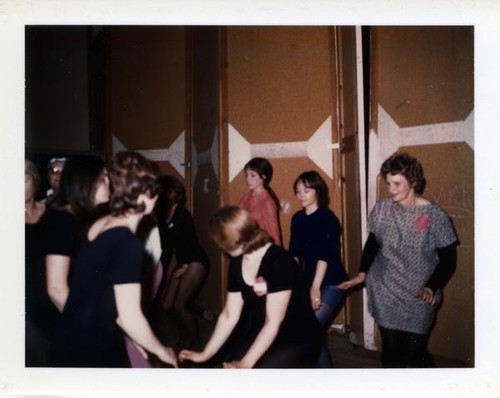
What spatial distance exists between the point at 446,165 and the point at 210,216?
0.97 m

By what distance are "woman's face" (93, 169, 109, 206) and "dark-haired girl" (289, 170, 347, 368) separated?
0.73 metres

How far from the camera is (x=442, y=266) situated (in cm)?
201

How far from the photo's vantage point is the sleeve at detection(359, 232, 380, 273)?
6.68ft

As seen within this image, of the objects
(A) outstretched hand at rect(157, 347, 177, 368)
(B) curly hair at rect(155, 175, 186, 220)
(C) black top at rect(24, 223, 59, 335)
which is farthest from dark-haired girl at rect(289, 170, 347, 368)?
(C) black top at rect(24, 223, 59, 335)

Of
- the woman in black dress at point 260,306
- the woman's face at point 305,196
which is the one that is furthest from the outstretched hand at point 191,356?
the woman's face at point 305,196

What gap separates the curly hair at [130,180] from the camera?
1.81m

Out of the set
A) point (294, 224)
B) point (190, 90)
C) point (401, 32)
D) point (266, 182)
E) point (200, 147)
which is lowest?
point (294, 224)

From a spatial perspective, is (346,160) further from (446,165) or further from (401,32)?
(401,32)

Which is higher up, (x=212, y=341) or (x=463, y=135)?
(x=463, y=135)

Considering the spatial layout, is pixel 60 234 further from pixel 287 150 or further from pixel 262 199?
pixel 287 150

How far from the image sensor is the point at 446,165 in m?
2.01

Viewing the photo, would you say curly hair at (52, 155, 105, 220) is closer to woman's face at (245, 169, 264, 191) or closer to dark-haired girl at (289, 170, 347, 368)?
woman's face at (245, 169, 264, 191)

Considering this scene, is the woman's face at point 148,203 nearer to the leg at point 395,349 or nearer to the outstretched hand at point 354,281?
the outstretched hand at point 354,281
